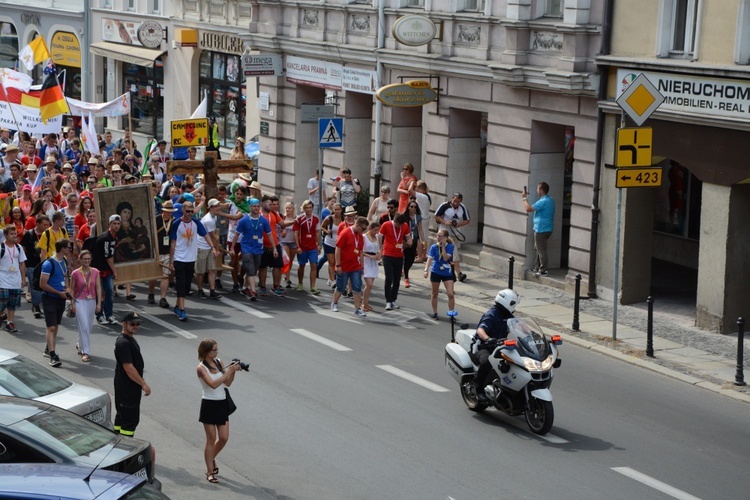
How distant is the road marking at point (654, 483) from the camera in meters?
12.4

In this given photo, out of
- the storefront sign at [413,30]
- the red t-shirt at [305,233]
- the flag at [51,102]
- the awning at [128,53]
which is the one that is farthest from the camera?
the awning at [128,53]

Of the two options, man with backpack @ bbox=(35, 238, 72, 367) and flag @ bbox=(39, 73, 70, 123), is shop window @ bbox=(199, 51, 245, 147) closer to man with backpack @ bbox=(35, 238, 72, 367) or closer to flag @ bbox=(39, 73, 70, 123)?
flag @ bbox=(39, 73, 70, 123)

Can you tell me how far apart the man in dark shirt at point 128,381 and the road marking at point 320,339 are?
5.44m

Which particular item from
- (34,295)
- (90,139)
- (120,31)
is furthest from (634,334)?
(120,31)

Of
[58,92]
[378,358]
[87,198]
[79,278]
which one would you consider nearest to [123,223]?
[87,198]

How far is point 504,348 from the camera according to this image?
47.1 feet

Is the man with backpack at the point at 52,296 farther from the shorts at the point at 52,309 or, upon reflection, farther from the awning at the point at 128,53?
the awning at the point at 128,53

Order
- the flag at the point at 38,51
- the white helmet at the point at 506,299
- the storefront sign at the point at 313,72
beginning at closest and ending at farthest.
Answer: the white helmet at the point at 506,299, the storefront sign at the point at 313,72, the flag at the point at 38,51

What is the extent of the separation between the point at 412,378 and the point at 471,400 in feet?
5.52

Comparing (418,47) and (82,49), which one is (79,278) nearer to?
(418,47)

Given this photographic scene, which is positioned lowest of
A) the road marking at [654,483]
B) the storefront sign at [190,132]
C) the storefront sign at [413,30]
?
the road marking at [654,483]

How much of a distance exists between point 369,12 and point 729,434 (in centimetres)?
1610

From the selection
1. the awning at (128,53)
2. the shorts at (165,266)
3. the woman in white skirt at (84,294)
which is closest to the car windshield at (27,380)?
the woman in white skirt at (84,294)

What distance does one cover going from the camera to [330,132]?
25.2 m
